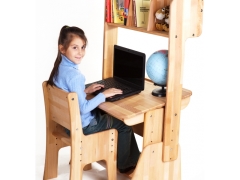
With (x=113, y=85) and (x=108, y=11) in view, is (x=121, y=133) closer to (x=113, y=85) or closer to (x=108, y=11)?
(x=113, y=85)

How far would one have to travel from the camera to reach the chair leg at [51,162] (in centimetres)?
340

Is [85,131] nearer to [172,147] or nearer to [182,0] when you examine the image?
[172,147]

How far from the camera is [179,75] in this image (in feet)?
9.78

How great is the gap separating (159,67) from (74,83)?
0.49 meters

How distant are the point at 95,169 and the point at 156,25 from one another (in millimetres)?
1147

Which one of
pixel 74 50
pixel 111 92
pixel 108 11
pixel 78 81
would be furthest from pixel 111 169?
pixel 108 11

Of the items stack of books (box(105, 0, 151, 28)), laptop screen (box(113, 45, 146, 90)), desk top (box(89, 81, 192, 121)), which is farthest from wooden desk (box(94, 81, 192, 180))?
stack of books (box(105, 0, 151, 28))

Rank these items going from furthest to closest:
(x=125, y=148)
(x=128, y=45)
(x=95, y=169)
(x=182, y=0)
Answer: (x=128, y=45) → (x=95, y=169) → (x=125, y=148) → (x=182, y=0)

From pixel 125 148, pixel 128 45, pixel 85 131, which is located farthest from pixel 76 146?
pixel 128 45

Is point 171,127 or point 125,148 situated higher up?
point 171,127

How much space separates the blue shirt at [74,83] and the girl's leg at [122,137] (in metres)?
0.13

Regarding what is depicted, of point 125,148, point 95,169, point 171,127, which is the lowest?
point 95,169

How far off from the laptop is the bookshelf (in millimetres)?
192

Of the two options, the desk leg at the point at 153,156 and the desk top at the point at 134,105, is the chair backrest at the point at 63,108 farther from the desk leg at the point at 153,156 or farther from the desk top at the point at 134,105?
the desk leg at the point at 153,156
